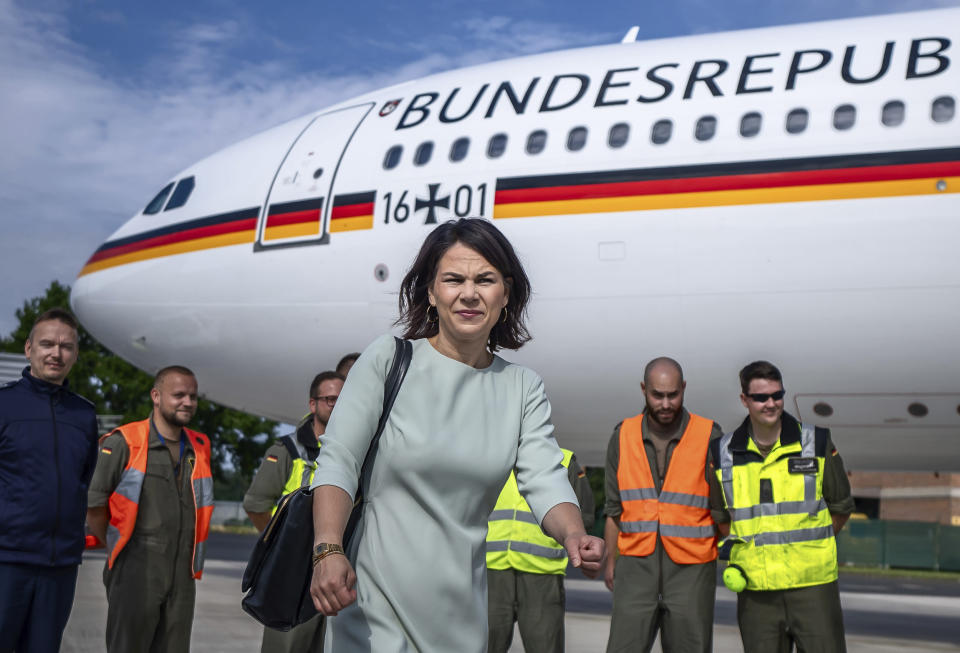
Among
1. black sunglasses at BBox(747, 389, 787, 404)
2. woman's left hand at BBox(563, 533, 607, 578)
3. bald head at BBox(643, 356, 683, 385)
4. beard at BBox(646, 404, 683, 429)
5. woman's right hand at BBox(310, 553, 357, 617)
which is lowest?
woman's right hand at BBox(310, 553, 357, 617)

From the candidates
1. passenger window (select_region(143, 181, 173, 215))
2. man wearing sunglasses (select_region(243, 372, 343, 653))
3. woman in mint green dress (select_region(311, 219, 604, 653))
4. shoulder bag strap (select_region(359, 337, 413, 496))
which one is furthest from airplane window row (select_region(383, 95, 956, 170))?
shoulder bag strap (select_region(359, 337, 413, 496))

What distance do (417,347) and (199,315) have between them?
774cm

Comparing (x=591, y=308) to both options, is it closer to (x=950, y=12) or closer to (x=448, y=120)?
(x=448, y=120)

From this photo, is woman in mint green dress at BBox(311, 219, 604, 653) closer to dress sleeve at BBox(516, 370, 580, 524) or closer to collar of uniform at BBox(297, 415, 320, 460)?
dress sleeve at BBox(516, 370, 580, 524)

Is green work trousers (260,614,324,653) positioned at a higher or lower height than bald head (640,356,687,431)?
lower

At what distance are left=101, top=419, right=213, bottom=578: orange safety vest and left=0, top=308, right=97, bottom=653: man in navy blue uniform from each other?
1.79 ft

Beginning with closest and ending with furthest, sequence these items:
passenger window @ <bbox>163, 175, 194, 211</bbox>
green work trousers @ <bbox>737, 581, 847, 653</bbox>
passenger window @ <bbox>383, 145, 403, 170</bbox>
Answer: green work trousers @ <bbox>737, 581, 847, 653</bbox> < passenger window @ <bbox>383, 145, 403, 170</bbox> < passenger window @ <bbox>163, 175, 194, 211</bbox>

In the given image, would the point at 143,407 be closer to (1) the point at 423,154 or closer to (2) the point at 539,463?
(1) the point at 423,154

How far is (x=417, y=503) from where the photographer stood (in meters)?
2.36

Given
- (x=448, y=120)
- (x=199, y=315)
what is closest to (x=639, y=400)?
(x=448, y=120)

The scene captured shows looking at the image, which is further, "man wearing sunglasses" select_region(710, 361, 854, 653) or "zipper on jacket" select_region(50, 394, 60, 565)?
"man wearing sunglasses" select_region(710, 361, 854, 653)

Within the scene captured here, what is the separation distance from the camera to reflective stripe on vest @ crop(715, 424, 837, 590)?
4918 millimetres

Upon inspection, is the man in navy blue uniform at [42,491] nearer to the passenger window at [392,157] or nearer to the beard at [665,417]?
the beard at [665,417]

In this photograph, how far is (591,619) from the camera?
10234 millimetres
